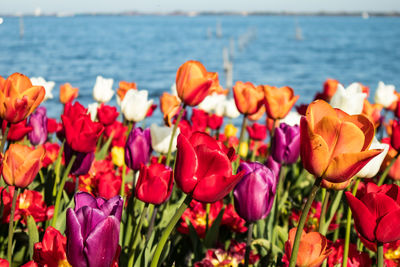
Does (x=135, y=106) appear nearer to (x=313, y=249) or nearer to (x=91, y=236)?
(x=313, y=249)

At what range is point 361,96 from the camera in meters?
1.71

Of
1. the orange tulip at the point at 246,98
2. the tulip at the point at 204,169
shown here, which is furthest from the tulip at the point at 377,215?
the orange tulip at the point at 246,98

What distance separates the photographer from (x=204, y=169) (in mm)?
866

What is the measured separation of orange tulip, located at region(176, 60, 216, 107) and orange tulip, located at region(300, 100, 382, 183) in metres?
0.80

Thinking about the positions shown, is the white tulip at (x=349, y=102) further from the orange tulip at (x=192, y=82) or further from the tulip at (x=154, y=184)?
the tulip at (x=154, y=184)

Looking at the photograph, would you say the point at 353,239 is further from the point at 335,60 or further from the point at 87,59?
the point at 335,60

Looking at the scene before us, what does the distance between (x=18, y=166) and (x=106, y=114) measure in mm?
933

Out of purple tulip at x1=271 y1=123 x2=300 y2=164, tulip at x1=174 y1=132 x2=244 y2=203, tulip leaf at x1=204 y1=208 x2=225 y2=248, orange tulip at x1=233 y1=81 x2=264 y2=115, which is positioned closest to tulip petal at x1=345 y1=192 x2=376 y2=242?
tulip at x1=174 y1=132 x2=244 y2=203

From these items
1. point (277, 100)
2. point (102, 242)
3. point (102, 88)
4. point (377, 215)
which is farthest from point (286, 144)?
point (102, 88)

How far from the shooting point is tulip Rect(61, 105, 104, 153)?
4.41 ft

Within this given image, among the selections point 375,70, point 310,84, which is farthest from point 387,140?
point 375,70

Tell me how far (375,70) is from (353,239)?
20.1 metres

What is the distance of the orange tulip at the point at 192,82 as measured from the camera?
5.36 ft

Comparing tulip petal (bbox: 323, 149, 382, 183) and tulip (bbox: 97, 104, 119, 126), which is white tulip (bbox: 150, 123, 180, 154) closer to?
tulip (bbox: 97, 104, 119, 126)
